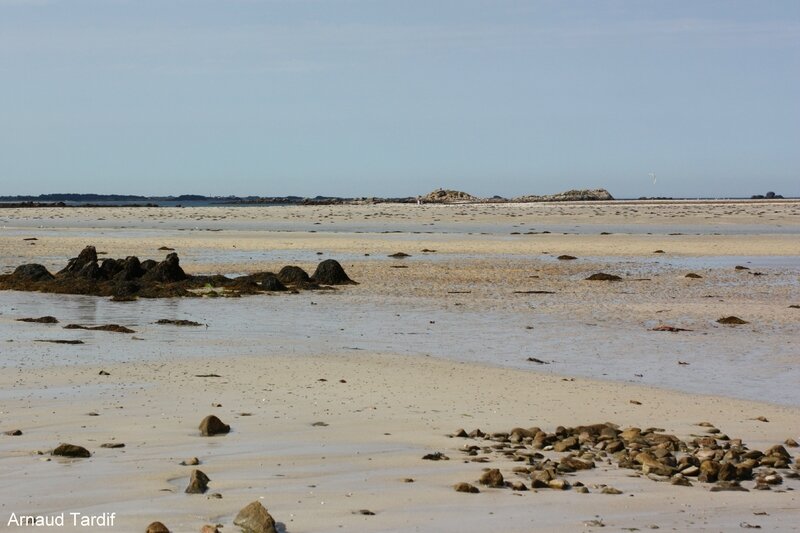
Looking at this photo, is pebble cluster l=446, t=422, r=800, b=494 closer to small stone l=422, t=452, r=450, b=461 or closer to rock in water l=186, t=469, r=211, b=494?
small stone l=422, t=452, r=450, b=461

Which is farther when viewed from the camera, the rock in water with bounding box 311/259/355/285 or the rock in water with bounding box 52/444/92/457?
the rock in water with bounding box 311/259/355/285

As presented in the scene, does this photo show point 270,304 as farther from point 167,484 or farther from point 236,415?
point 167,484

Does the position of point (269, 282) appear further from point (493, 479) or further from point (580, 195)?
point (580, 195)

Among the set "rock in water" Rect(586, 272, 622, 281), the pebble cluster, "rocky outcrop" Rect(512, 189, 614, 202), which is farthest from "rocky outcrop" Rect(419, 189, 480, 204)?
the pebble cluster

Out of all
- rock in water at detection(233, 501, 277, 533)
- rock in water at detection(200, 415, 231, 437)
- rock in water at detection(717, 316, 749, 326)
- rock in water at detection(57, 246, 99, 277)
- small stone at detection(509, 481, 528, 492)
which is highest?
rock in water at detection(57, 246, 99, 277)

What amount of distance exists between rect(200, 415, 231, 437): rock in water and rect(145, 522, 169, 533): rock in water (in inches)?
90.4

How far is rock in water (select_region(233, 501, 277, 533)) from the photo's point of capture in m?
5.09

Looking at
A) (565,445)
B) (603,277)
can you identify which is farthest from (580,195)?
(565,445)

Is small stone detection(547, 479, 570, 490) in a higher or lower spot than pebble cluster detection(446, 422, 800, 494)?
higher

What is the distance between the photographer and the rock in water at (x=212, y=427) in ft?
24.4

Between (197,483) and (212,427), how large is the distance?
155 centimetres

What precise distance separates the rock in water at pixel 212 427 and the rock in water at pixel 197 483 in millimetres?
1389

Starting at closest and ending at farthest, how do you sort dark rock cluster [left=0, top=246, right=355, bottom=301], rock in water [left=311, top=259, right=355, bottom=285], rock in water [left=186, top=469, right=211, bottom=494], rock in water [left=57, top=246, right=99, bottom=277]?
1. rock in water [left=186, top=469, right=211, bottom=494]
2. dark rock cluster [left=0, top=246, right=355, bottom=301]
3. rock in water [left=57, top=246, right=99, bottom=277]
4. rock in water [left=311, top=259, right=355, bottom=285]

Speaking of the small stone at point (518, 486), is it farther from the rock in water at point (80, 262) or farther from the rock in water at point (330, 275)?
the rock in water at point (80, 262)
